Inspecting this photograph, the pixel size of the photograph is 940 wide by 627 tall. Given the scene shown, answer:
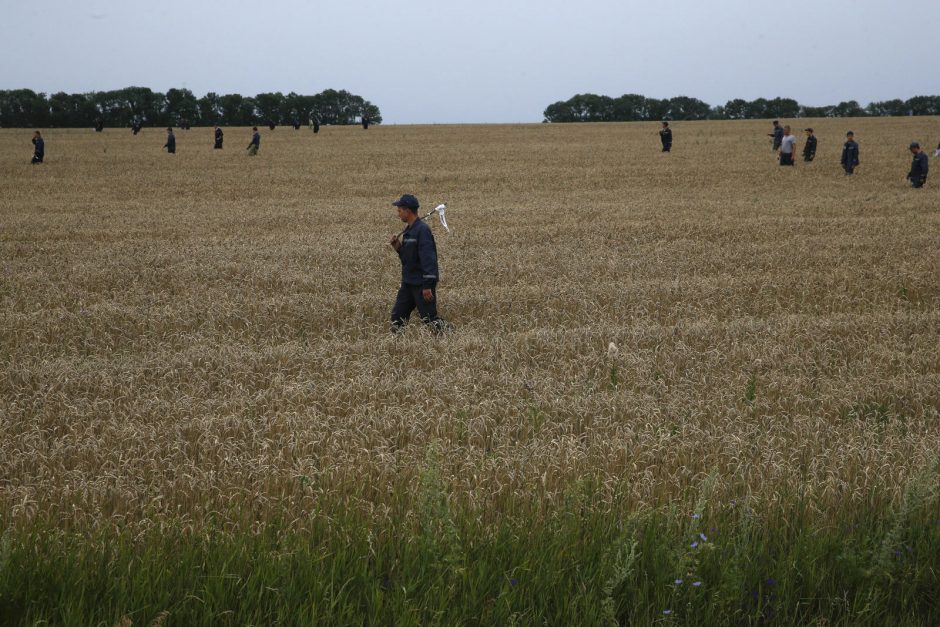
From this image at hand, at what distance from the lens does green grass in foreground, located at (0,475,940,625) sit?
393 centimetres

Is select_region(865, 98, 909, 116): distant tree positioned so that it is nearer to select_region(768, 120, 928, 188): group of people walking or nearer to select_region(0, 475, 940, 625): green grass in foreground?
select_region(768, 120, 928, 188): group of people walking

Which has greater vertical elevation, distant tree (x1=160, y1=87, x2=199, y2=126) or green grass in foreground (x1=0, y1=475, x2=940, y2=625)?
distant tree (x1=160, y1=87, x2=199, y2=126)

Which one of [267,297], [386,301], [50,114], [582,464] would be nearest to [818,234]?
[386,301]

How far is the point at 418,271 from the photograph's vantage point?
10.1m

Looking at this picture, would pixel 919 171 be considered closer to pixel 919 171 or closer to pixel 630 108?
pixel 919 171

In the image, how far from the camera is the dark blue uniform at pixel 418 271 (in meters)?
9.81

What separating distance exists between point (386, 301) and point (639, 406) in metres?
5.29

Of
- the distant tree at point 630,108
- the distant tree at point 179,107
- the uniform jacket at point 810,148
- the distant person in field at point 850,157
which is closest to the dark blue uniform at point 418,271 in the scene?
the distant person in field at point 850,157

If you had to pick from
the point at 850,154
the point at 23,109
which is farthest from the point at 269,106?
the point at 850,154

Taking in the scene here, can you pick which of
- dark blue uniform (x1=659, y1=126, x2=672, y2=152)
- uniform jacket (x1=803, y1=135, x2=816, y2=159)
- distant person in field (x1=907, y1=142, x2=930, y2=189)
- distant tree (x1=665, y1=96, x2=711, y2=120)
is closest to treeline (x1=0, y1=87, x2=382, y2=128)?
distant tree (x1=665, y1=96, x2=711, y2=120)

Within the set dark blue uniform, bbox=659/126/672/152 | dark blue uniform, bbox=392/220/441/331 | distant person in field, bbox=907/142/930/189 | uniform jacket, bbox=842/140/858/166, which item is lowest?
dark blue uniform, bbox=392/220/441/331

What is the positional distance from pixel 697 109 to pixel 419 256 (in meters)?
121

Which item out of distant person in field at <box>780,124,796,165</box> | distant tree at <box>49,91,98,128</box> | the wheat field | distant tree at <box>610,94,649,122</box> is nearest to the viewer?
the wheat field

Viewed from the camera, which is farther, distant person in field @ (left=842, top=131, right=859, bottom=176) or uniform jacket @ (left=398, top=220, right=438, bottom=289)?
distant person in field @ (left=842, top=131, right=859, bottom=176)
